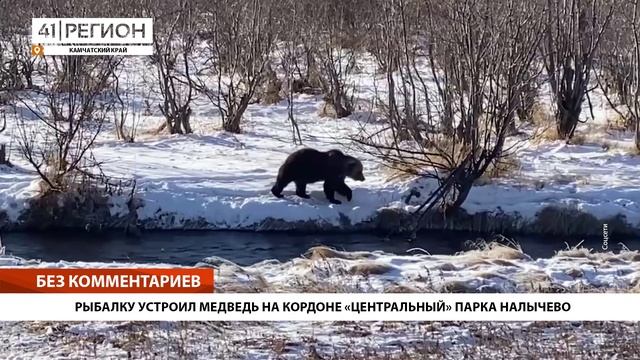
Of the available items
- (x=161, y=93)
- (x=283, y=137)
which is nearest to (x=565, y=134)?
(x=283, y=137)

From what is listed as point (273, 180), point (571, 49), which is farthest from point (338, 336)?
point (571, 49)

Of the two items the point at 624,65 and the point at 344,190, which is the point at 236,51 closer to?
the point at 344,190

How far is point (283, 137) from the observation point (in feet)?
39.4

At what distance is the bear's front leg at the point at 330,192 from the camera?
1050 centimetres

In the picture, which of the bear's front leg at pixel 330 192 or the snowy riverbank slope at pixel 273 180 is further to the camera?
the bear's front leg at pixel 330 192

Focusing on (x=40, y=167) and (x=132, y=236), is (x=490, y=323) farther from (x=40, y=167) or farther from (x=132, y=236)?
(x=40, y=167)

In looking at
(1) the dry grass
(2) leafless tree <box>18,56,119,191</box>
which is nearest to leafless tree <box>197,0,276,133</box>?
(2) leafless tree <box>18,56,119,191</box>

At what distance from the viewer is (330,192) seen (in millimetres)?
10562

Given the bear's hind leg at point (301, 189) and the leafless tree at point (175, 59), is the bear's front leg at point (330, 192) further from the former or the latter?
the leafless tree at point (175, 59)

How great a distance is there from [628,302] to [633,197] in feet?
14.1

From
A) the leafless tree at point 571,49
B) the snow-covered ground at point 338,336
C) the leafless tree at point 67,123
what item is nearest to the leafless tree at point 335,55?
the leafless tree at point 571,49

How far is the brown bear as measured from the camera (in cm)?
1048

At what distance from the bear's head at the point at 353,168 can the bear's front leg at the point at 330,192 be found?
0.23 m

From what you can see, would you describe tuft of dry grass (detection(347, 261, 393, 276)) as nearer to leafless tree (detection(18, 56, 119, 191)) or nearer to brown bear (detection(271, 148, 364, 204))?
brown bear (detection(271, 148, 364, 204))
